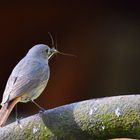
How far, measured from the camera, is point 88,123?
242 cm

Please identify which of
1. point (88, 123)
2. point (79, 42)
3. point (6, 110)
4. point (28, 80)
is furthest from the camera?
point (79, 42)

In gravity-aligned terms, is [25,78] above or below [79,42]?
above

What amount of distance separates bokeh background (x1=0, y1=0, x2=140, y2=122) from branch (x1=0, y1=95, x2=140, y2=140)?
A: 3776mm

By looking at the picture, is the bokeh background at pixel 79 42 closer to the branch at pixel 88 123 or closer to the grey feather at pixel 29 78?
the grey feather at pixel 29 78

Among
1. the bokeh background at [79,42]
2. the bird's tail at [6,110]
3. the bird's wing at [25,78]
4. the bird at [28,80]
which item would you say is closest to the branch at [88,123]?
the bird's tail at [6,110]

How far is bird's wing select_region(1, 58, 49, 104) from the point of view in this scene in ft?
10.0

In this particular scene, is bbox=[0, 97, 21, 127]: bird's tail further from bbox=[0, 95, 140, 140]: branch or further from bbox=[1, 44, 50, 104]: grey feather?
bbox=[0, 95, 140, 140]: branch

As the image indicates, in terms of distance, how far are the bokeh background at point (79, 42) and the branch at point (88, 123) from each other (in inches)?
149

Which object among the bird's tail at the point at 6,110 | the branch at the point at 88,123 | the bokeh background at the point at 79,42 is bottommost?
the bokeh background at the point at 79,42

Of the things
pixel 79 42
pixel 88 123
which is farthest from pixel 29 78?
pixel 79 42

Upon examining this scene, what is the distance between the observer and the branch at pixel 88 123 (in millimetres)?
2359

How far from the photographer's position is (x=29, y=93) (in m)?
3.15

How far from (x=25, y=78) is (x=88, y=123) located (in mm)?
827

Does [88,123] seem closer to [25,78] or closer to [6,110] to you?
[6,110]
